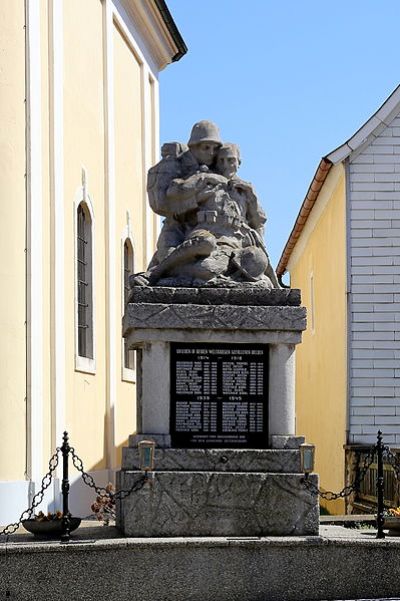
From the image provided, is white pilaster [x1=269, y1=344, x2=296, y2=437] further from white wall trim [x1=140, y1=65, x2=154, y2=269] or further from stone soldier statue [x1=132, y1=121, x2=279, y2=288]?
white wall trim [x1=140, y1=65, x2=154, y2=269]

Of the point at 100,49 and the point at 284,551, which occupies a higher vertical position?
the point at 100,49

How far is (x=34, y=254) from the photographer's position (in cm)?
1712

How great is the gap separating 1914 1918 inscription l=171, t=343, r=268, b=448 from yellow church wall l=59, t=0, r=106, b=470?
6666mm

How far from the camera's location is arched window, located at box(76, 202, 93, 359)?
20750mm

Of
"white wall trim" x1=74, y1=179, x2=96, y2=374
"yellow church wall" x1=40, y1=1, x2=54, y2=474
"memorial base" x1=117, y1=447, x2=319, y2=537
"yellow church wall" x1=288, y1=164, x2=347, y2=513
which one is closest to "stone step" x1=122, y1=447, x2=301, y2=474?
"memorial base" x1=117, y1=447, x2=319, y2=537

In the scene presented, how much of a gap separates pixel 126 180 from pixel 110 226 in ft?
8.64

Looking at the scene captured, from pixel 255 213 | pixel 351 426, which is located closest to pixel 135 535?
pixel 255 213

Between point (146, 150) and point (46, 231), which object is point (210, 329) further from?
point (146, 150)

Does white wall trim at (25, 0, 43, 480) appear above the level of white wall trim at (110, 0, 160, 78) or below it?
below

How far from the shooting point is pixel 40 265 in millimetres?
17422

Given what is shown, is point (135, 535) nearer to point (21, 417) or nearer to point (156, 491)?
point (156, 491)

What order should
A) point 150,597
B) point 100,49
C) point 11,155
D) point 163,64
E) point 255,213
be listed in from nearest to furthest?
point 150,597 → point 255,213 → point 11,155 → point 100,49 → point 163,64

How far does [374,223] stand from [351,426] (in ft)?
12.4

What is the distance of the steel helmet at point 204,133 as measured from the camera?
1307 cm
